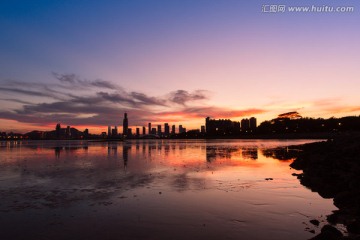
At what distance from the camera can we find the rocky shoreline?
31.9 ft

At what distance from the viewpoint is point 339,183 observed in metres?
18.3

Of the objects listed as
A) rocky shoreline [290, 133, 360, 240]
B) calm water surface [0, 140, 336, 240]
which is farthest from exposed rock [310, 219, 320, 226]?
rocky shoreline [290, 133, 360, 240]

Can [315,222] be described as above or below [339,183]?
below

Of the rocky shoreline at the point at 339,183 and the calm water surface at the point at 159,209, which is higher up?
the rocky shoreline at the point at 339,183

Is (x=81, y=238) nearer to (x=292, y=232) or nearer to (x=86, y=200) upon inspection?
(x=86, y=200)

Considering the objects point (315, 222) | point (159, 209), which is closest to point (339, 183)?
point (315, 222)

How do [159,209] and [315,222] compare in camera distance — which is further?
[159,209]

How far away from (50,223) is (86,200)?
12.9 ft

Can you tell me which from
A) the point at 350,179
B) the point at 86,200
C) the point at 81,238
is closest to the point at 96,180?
the point at 86,200

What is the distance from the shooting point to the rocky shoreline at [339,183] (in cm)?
971

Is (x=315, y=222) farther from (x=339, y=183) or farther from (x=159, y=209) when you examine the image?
(x=339, y=183)

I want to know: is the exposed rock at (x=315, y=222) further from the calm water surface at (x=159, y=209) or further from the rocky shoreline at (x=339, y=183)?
the rocky shoreline at (x=339, y=183)

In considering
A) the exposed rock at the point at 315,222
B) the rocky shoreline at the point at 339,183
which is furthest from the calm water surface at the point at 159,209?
the rocky shoreline at the point at 339,183

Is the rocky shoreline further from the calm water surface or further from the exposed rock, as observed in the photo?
the calm water surface
